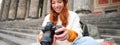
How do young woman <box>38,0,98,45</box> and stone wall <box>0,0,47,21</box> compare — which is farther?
stone wall <box>0,0,47,21</box>

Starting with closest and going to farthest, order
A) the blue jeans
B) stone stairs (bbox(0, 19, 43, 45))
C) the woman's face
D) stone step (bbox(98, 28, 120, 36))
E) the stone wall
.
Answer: the blue jeans, the woman's face, stone step (bbox(98, 28, 120, 36)), stone stairs (bbox(0, 19, 43, 45)), the stone wall

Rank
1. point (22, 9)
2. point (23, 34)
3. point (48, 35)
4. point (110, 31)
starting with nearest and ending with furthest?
point (48, 35) → point (110, 31) → point (23, 34) → point (22, 9)

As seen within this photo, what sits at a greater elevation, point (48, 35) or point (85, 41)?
point (48, 35)

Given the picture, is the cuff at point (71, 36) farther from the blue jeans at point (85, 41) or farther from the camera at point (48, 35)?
the camera at point (48, 35)

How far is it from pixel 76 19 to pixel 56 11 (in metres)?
0.22

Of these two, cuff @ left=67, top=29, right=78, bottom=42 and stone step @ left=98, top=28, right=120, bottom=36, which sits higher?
cuff @ left=67, top=29, right=78, bottom=42

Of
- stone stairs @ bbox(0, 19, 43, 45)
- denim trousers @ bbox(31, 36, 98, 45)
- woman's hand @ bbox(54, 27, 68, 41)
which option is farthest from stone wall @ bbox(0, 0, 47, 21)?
woman's hand @ bbox(54, 27, 68, 41)

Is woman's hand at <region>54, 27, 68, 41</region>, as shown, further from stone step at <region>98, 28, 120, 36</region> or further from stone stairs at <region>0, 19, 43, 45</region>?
stone step at <region>98, 28, 120, 36</region>

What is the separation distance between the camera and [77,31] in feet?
6.55

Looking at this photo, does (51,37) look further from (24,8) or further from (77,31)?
(24,8)

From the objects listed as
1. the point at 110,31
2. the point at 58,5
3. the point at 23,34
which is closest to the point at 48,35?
the point at 58,5

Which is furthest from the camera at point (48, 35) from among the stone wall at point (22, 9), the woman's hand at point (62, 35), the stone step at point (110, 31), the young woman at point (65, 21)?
the stone wall at point (22, 9)

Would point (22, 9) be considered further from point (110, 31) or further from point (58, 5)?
point (58, 5)

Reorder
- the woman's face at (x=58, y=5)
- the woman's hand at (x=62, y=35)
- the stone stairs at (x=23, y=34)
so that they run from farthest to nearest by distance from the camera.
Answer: the stone stairs at (x=23, y=34) < the woman's face at (x=58, y=5) < the woman's hand at (x=62, y=35)
